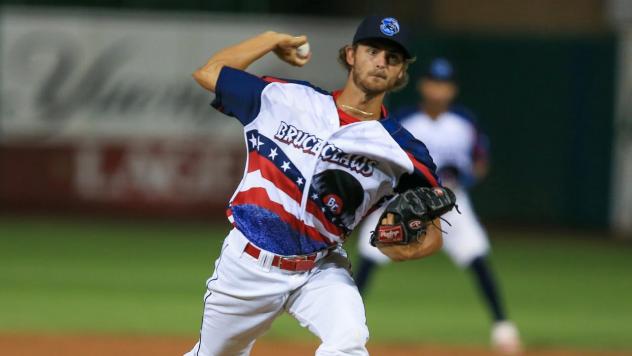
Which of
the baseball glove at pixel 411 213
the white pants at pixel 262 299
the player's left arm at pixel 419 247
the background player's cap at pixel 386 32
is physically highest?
the background player's cap at pixel 386 32

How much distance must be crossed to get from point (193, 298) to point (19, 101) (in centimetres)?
697

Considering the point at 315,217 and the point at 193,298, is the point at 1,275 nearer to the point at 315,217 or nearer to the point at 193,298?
the point at 193,298

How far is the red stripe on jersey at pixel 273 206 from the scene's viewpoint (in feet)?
16.6

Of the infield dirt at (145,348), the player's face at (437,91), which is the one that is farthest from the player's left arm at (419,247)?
the player's face at (437,91)

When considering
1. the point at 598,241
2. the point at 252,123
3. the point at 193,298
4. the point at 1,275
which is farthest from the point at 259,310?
the point at 598,241

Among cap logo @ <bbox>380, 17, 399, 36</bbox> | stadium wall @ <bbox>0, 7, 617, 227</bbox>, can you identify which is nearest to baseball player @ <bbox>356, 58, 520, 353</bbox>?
cap logo @ <bbox>380, 17, 399, 36</bbox>

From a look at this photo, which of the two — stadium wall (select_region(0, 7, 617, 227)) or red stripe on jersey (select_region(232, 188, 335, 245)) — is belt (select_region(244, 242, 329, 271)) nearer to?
red stripe on jersey (select_region(232, 188, 335, 245))

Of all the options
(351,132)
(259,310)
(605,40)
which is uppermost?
(605,40)

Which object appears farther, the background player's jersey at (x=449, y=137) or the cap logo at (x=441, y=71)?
the background player's jersey at (x=449, y=137)

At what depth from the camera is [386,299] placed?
36.1 ft

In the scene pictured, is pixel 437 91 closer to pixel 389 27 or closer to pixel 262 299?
pixel 389 27

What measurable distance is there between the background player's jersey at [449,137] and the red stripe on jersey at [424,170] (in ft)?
13.2

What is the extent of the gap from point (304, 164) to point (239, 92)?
426 millimetres

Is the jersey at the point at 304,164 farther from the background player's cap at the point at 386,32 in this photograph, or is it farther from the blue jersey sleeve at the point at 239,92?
the background player's cap at the point at 386,32
